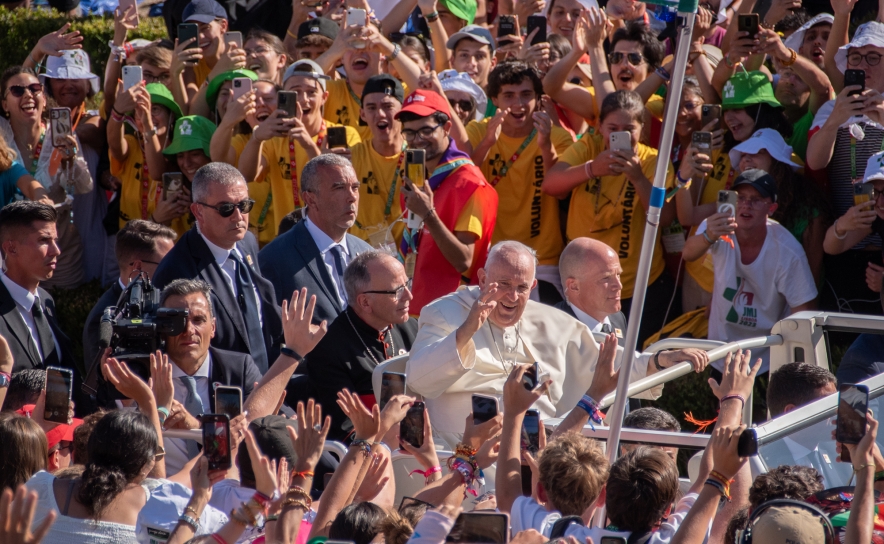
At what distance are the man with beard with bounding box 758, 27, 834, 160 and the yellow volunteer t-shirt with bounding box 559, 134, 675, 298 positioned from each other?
0.88 meters

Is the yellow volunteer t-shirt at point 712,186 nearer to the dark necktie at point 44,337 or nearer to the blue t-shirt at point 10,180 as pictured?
the dark necktie at point 44,337

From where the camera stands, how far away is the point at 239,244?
6.52 m

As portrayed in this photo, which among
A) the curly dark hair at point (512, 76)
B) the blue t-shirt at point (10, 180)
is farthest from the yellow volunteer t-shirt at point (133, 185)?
the curly dark hair at point (512, 76)

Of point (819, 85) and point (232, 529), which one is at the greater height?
point (819, 85)

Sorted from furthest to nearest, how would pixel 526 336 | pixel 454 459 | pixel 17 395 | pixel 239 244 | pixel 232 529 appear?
1. pixel 239 244
2. pixel 526 336
3. pixel 17 395
4. pixel 454 459
5. pixel 232 529

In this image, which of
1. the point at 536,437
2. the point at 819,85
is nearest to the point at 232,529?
the point at 536,437

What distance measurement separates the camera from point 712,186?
7.40 m

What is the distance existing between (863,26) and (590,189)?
192 centimetres

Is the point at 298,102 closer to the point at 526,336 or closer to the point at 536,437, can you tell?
the point at 526,336

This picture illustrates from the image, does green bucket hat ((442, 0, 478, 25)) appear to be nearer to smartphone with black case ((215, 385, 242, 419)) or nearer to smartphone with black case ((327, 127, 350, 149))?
smartphone with black case ((327, 127, 350, 149))

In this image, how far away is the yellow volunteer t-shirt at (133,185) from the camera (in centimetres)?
832

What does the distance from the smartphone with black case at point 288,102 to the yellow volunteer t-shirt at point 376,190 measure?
18.1 inches

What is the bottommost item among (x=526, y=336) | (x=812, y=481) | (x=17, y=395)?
(x=17, y=395)

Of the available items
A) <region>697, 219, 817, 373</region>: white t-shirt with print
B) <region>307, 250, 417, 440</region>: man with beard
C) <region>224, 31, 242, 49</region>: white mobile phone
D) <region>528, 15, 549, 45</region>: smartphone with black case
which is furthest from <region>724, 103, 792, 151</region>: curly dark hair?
<region>224, 31, 242, 49</region>: white mobile phone
